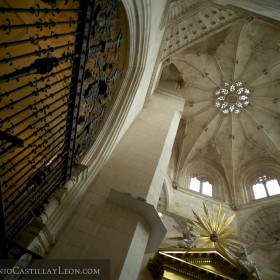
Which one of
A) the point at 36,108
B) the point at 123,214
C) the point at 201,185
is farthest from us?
the point at 201,185

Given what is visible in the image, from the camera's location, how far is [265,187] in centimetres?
1216

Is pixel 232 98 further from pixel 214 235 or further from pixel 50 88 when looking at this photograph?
pixel 50 88

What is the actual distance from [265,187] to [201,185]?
9.98ft

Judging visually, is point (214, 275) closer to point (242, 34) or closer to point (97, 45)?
point (97, 45)

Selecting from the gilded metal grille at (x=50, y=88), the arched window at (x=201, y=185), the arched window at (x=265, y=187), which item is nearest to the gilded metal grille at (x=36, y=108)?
the gilded metal grille at (x=50, y=88)

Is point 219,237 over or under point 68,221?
over

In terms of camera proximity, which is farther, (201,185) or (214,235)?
(201,185)

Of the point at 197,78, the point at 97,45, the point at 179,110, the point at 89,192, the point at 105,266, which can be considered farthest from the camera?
the point at 197,78

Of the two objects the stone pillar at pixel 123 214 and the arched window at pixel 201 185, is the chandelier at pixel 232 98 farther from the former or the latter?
the stone pillar at pixel 123 214

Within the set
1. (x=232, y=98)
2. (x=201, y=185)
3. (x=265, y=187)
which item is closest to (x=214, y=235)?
(x=201, y=185)

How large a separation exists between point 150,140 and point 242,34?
355 inches

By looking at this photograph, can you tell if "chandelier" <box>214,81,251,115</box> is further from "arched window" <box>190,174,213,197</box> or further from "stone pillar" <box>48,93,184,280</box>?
"stone pillar" <box>48,93,184,280</box>

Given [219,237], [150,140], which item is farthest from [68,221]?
[219,237]

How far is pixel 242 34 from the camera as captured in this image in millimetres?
12516
